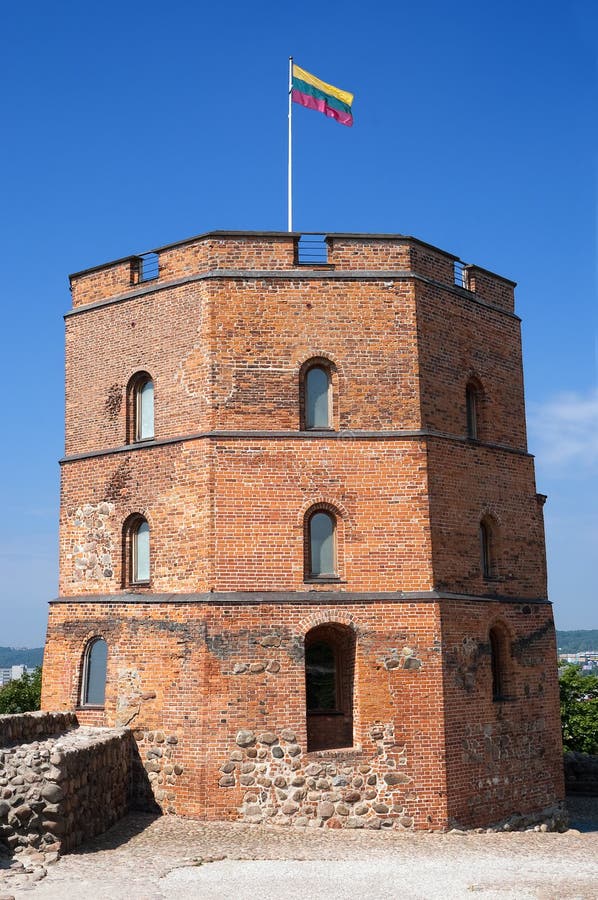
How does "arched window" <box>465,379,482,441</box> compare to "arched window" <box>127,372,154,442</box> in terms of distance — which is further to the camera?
"arched window" <box>465,379,482,441</box>

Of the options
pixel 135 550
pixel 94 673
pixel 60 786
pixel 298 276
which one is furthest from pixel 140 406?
pixel 60 786

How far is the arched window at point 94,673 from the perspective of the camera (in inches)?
680

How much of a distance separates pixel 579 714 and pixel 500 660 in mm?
14907

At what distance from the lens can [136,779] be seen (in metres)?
16.1

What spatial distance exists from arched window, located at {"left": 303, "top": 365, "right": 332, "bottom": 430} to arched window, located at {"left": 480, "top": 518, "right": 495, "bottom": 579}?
12.2 ft

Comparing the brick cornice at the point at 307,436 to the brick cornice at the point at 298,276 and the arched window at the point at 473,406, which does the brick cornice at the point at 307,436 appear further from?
the brick cornice at the point at 298,276

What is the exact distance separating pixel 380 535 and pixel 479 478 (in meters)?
2.59

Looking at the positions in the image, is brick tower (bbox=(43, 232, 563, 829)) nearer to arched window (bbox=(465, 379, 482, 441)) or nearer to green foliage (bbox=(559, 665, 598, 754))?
arched window (bbox=(465, 379, 482, 441))

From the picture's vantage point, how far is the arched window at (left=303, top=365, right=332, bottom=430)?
17.0m

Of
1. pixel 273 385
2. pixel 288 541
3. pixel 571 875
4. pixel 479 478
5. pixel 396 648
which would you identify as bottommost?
pixel 571 875

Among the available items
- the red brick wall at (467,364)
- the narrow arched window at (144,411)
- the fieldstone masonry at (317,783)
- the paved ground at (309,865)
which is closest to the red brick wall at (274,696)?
the fieldstone masonry at (317,783)

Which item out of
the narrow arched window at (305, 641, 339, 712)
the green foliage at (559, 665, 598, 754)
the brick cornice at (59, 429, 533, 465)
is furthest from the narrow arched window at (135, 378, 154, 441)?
the green foliage at (559, 665, 598, 754)

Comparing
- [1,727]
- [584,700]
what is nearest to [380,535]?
[1,727]

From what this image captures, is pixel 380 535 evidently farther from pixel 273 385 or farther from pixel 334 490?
pixel 273 385
